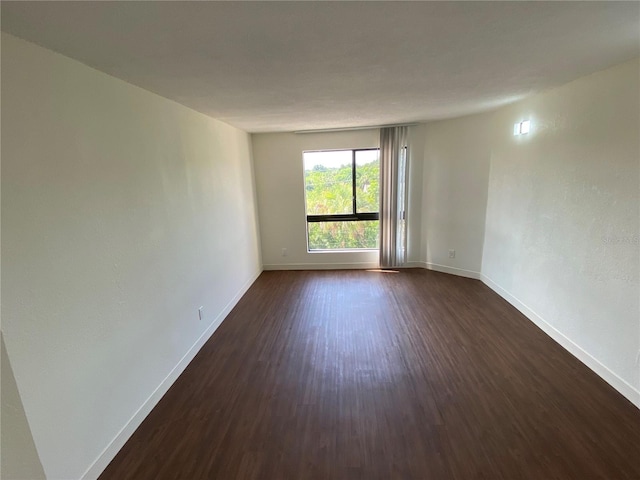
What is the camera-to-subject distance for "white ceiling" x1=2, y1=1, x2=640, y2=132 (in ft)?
3.72

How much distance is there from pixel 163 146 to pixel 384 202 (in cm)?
323

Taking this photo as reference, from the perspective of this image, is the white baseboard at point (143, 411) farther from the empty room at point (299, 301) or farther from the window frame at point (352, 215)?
the window frame at point (352, 215)

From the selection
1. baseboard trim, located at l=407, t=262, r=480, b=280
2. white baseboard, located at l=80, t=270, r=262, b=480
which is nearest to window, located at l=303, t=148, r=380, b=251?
baseboard trim, located at l=407, t=262, r=480, b=280

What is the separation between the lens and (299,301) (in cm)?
388

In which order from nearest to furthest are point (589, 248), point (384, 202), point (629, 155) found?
point (629, 155)
point (589, 248)
point (384, 202)

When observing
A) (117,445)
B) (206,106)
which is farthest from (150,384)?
(206,106)

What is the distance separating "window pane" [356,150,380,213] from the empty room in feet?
3.69

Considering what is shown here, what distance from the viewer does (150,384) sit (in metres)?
2.15

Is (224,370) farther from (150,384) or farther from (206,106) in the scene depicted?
(206,106)

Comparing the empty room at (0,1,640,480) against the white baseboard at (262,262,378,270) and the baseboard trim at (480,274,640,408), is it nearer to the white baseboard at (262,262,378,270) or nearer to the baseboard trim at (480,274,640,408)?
the baseboard trim at (480,274,640,408)

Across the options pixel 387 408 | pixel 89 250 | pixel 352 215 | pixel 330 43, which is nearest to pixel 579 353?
pixel 387 408

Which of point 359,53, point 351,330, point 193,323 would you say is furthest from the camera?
point 351,330

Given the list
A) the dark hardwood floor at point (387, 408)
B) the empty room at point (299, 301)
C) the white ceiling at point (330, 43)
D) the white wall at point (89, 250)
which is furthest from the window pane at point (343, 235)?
the white ceiling at point (330, 43)

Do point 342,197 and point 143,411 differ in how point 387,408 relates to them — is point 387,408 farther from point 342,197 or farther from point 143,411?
point 342,197
